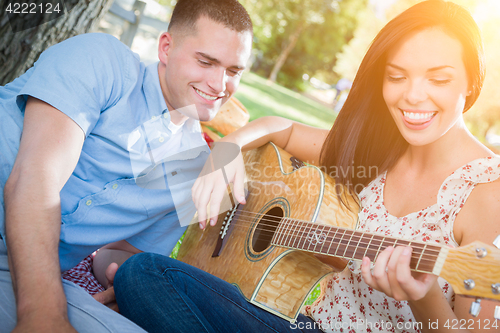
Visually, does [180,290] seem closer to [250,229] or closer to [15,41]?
[250,229]

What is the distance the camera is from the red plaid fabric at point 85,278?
2.49 m

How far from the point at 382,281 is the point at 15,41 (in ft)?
9.96

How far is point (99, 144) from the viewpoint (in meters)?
2.15

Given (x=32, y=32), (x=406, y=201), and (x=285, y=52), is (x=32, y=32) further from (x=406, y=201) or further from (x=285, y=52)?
(x=285, y=52)

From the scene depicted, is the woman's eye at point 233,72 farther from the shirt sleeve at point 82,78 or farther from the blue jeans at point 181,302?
the blue jeans at point 181,302

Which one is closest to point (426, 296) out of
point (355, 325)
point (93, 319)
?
point (355, 325)

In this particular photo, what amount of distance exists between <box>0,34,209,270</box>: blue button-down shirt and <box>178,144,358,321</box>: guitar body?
1.11ft

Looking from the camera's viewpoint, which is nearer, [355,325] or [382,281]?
[382,281]

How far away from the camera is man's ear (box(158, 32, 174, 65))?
2.42m

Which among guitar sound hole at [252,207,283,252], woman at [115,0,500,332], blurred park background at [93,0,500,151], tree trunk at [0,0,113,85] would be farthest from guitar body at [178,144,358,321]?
A: blurred park background at [93,0,500,151]

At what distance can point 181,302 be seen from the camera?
6.10 feet

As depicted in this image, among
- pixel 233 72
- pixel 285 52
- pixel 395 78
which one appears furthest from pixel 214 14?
pixel 285 52

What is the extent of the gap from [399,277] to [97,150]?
1.65m

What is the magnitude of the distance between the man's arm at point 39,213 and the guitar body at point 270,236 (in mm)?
929
